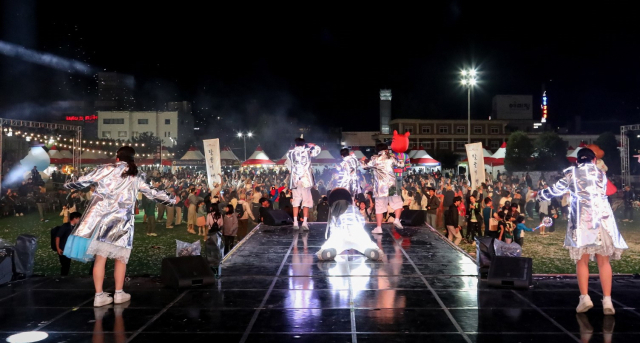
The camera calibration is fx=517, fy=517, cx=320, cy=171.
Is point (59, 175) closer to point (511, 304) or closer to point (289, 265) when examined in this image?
point (289, 265)

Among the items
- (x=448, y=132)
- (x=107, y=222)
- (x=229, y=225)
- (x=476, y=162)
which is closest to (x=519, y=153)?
(x=448, y=132)

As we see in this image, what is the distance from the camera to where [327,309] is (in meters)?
5.50

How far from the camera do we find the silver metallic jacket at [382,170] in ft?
34.9

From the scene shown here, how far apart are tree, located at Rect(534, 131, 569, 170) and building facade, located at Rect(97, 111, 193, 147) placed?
4288 centimetres

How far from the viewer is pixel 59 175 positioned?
1351 inches

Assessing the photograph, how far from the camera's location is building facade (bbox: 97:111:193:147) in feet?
220

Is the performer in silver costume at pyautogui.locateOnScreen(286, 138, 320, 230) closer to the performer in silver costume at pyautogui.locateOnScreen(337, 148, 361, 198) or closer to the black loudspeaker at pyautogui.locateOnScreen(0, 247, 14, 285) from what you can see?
the performer in silver costume at pyautogui.locateOnScreen(337, 148, 361, 198)

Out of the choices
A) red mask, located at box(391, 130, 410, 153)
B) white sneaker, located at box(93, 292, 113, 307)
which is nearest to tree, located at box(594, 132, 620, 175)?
red mask, located at box(391, 130, 410, 153)

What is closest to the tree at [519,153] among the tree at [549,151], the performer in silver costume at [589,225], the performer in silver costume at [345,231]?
the tree at [549,151]

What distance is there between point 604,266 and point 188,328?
4325 mm

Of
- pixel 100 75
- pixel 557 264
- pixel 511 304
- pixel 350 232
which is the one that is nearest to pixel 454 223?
pixel 557 264

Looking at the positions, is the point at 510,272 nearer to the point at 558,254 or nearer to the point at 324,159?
the point at 558,254

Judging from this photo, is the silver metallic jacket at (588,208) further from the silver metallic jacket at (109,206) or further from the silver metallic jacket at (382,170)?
the silver metallic jacket at (382,170)

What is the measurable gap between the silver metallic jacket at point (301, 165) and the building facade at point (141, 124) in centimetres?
5762
